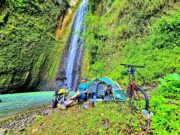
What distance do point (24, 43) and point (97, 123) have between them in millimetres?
15992

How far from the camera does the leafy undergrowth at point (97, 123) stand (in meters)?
4.31

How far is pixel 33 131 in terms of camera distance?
5.45m

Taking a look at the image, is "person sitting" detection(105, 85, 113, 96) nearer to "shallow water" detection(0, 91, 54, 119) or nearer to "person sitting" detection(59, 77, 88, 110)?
"person sitting" detection(59, 77, 88, 110)

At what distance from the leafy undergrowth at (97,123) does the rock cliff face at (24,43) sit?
12882 millimetres

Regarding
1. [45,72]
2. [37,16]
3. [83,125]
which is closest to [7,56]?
[45,72]

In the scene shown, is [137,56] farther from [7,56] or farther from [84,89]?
[7,56]

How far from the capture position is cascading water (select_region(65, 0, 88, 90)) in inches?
715

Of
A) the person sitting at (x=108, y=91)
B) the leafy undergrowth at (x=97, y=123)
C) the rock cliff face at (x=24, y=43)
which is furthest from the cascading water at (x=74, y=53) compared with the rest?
the leafy undergrowth at (x=97, y=123)

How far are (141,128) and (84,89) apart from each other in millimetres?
3462

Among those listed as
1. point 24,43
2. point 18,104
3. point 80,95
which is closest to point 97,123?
point 80,95

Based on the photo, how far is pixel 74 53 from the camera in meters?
19.6

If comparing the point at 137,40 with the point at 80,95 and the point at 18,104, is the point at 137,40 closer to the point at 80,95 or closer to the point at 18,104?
the point at 80,95

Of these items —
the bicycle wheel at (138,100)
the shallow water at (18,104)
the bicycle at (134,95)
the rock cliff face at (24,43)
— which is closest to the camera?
the bicycle wheel at (138,100)

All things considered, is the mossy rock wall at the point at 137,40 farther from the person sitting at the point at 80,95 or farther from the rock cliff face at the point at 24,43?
the rock cliff face at the point at 24,43
